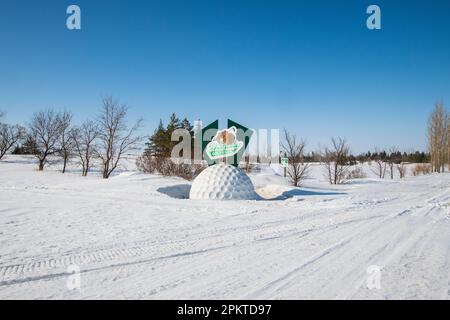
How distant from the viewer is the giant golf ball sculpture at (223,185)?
1268 centimetres

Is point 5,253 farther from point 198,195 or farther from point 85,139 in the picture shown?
point 85,139

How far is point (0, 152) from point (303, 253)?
165 ft

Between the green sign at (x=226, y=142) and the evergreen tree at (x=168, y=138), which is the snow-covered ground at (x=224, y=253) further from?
the evergreen tree at (x=168, y=138)

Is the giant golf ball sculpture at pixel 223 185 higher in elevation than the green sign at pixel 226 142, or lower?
lower

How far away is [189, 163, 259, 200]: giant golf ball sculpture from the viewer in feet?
41.6

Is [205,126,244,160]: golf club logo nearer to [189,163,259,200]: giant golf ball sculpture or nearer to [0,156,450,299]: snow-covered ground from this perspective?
[189,163,259,200]: giant golf ball sculpture

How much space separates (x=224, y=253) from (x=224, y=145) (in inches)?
381

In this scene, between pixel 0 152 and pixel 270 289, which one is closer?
pixel 270 289

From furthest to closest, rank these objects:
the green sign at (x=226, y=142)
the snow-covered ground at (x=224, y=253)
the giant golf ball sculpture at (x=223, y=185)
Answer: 1. the green sign at (x=226, y=142)
2. the giant golf ball sculpture at (x=223, y=185)
3. the snow-covered ground at (x=224, y=253)

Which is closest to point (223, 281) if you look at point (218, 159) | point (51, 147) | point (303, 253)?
point (303, 253)

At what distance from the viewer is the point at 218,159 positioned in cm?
1450

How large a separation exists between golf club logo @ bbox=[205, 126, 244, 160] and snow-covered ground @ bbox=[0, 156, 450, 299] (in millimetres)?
5567

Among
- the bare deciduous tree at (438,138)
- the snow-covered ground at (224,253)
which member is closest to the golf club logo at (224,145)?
the snow-covered ground at (224,253)

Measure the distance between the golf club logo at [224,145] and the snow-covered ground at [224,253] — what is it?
219 inches
